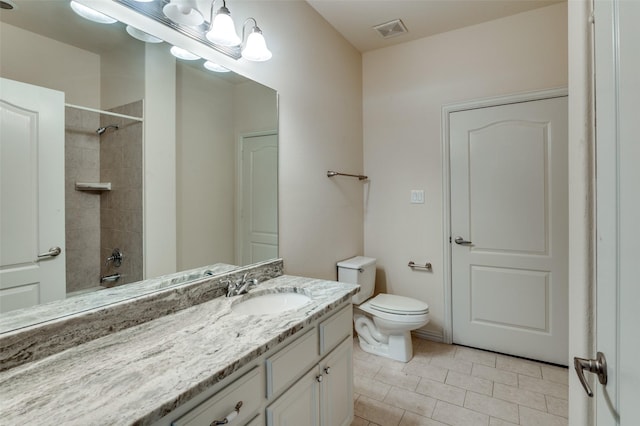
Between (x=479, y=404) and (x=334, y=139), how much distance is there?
6.85 feet

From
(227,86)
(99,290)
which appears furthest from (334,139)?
(99,290)

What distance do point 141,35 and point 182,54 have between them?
0.19 m

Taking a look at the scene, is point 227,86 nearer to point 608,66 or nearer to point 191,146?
point 191,146

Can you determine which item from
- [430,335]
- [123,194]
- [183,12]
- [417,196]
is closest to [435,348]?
[430,335]

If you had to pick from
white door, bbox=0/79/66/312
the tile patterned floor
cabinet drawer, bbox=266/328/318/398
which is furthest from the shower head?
the tile patterned floor

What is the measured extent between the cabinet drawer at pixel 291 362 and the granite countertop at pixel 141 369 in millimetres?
79

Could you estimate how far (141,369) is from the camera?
0.82 m

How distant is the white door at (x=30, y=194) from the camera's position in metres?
0.89

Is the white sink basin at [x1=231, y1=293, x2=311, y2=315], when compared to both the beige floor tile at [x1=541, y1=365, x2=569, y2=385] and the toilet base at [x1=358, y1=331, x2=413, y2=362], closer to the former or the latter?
the toilet base at [x1=358, y1=331, x2=413, y2=362]

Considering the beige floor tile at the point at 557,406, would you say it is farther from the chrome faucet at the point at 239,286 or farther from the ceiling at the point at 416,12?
the ceiling at the point at 416,12

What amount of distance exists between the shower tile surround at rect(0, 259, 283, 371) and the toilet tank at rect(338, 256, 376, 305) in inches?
48.8

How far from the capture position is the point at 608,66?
601mm

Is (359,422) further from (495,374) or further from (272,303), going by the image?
(495,374)

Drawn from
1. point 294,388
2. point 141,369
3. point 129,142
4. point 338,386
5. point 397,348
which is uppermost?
point 129,142
